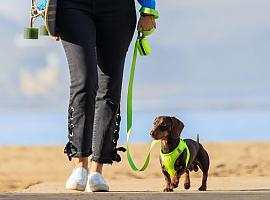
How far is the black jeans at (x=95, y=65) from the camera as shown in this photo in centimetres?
562

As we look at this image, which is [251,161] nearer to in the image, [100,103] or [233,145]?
[233,145]

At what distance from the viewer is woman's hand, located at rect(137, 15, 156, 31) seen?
605 cm

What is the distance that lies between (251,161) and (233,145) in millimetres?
3519

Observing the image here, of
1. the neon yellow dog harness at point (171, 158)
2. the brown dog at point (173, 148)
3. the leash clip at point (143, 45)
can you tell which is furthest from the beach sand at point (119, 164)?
the leash clip at point (143, 45)

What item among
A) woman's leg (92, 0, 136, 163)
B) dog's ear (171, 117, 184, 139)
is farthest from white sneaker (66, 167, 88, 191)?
dog's ear (171, 117, 184, 139)

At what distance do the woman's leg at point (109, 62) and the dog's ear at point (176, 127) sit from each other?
1439mm

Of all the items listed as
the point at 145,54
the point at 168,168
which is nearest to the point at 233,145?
the point at 168,168

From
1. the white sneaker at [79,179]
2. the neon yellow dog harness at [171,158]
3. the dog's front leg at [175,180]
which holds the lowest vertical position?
the dog's front leg at [175,180]

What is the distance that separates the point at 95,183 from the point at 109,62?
92 cm

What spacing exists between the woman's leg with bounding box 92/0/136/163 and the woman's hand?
0.59 ft

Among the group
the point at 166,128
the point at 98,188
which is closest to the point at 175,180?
the point at 166,128

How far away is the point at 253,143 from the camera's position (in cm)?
1700

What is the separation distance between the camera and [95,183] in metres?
5.73

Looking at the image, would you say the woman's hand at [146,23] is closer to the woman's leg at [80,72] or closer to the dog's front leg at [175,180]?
the woman's leg at [80,72]
